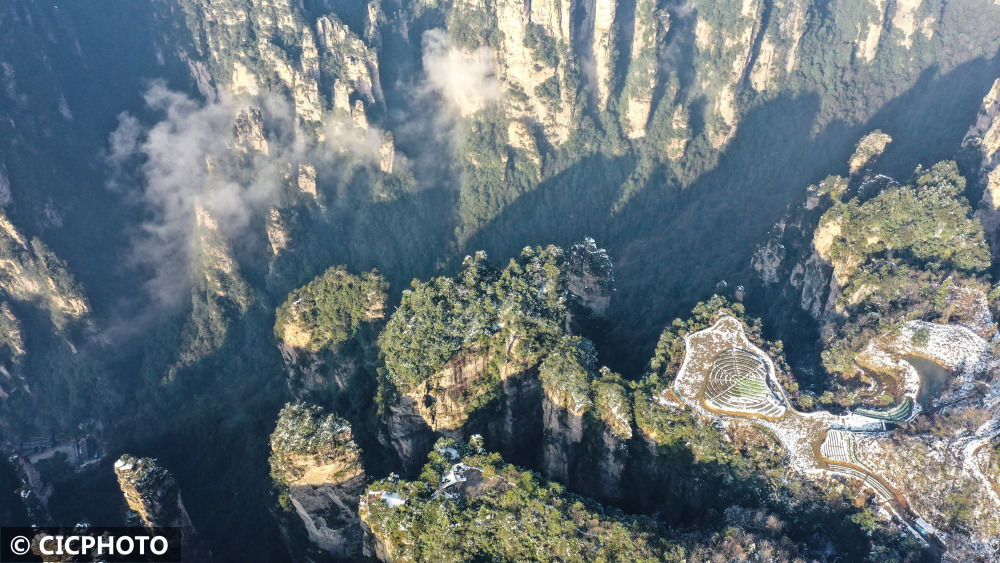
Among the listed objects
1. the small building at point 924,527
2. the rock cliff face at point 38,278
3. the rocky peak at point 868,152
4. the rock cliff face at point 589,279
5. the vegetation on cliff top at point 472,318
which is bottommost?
the small building at point 924,527

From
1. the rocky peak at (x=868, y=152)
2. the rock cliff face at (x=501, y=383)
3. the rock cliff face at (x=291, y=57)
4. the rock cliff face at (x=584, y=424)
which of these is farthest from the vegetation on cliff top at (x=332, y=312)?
the rocky peak at (x=868, y=152)

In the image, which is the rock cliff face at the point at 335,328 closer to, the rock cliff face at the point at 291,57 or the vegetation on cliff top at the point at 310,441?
the vegetation on cliff top at the point at 310,441

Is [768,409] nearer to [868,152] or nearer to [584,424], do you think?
[584,424]

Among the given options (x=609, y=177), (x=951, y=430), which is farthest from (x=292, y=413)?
(x=609, y=177)

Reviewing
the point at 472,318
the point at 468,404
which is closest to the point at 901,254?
the point at 472,318

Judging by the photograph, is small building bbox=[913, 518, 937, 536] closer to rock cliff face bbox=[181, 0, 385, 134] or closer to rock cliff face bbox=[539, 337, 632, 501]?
rock cliff face bbox=[539, 337, 632, 501]

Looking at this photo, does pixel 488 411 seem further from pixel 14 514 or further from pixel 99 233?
pixel 99 233
